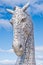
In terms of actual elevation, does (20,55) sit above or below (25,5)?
below

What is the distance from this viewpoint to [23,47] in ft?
50.9

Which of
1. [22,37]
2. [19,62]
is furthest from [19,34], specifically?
[19,62]

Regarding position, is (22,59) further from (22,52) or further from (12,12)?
(12,12)

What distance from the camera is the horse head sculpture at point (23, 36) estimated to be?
15361 mm

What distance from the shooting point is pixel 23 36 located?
15.6m

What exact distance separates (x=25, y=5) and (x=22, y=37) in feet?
4.57

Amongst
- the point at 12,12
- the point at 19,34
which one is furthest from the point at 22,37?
the point at 12,12

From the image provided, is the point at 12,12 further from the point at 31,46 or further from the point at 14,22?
the point at 31,46

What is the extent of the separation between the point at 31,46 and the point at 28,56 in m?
0.42

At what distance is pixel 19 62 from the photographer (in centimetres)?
1600

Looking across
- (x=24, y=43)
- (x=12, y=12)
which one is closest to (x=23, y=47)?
(x=24, y=43)

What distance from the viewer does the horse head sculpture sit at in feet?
50.4

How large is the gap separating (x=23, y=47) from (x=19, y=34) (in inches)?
21.3

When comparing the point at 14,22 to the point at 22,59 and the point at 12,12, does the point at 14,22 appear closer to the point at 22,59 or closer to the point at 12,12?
the point at 12,12
